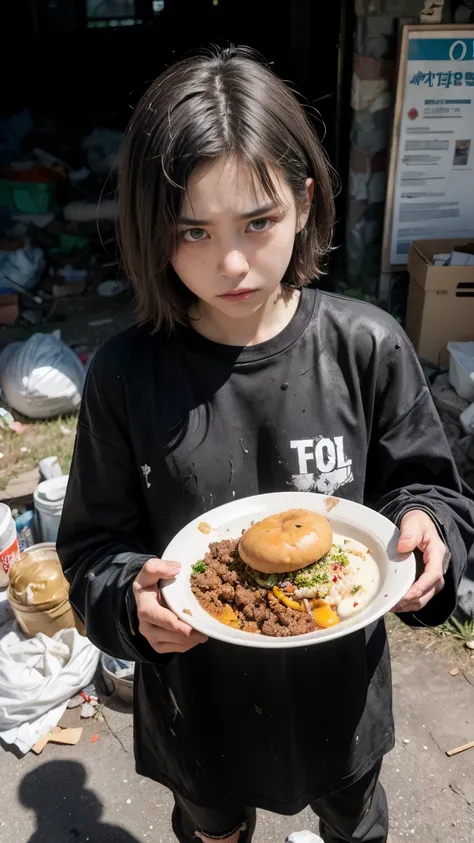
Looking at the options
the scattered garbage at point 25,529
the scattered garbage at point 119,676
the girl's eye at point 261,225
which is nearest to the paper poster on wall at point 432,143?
the scattered garbage at point 25,529

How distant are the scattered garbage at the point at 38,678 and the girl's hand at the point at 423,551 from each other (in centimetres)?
234

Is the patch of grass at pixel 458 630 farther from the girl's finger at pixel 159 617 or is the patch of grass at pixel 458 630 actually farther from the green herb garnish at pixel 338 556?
the girl's finger at pixel 159 617

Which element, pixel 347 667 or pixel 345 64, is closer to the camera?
pixel 347 667

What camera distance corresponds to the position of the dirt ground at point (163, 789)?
9.53 feet

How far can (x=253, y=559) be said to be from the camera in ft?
5.22

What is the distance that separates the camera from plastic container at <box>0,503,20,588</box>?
3.94 metres

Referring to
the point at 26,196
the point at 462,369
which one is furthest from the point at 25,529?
the point at 26,196

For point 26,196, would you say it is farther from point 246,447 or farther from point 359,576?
point 359,576

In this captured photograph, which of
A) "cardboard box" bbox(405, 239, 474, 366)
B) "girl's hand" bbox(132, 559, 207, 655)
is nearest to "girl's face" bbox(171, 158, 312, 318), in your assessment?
"girl's hand" bbox(132, 559, 207, 655)

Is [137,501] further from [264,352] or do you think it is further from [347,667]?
[347,667]

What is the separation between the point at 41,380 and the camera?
522 cm

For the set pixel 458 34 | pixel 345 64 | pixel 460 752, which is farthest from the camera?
pixel 345 64

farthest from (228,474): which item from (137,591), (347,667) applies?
(347,667)

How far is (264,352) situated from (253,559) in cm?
47
